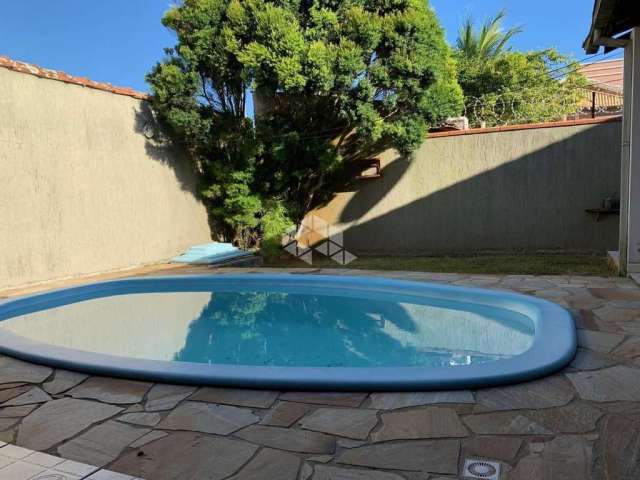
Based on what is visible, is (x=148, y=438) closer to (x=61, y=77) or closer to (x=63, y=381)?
(x=63, y=381)

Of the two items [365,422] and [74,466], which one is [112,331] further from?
[365,422]

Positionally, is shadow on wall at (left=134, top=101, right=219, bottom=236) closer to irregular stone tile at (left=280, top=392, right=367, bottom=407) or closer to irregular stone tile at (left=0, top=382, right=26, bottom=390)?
irregular stone tile at (left=0, top=382, right=26, bottom=390)

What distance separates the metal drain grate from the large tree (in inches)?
281

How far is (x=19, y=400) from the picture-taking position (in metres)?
2.87

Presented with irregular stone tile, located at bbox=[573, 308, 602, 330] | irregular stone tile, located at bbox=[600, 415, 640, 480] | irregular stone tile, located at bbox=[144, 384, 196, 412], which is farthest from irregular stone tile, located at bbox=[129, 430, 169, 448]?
irregular stone tile, located at bbox=[573, 308, 602, 330]

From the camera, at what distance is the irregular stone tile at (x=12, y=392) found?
2.92 meters

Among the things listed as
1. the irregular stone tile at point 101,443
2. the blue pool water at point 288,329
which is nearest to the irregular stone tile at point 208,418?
the irregular stone tile at point 101,443

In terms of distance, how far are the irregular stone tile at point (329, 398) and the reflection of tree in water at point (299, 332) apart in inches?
65.4

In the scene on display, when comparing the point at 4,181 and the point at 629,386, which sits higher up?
the point at 4,181

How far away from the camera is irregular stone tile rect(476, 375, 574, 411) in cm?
258

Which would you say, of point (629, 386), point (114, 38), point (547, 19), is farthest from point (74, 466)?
point (547, 19)

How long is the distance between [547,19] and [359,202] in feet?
46.7

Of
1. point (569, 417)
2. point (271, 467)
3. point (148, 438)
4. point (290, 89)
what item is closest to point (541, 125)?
point (290, 89)

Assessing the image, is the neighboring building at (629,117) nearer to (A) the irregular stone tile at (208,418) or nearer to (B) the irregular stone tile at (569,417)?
(B) the irregular stone tile at (569,417)
